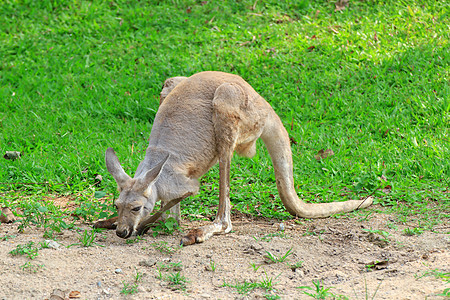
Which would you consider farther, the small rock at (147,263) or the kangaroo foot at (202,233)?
the kangaroo foot at (202,233)

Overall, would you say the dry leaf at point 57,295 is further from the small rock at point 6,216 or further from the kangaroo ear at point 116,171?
the small rock at point 6,216

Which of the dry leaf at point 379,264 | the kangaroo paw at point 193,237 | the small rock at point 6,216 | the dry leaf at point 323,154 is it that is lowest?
the small rock at point 6,216

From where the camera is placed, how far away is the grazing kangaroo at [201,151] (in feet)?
14.1

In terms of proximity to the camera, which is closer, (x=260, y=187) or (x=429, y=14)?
(x=260, y=187)

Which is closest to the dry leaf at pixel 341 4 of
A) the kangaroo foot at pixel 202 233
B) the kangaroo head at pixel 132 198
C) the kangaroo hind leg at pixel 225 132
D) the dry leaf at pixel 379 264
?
the kangaroo hind leg at pixel 225 132

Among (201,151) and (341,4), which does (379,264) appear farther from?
(341,4)

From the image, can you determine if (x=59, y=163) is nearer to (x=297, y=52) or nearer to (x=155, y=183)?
(x=155, y=183)

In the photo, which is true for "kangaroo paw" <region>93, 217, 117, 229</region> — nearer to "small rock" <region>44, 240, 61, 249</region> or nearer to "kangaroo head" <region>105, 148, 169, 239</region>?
"kangaroo head" <region>105, 148, 169, 239</region>

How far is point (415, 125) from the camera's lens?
6602mm

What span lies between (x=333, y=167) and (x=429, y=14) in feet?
13.8

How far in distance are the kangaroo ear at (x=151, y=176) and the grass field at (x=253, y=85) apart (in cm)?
45

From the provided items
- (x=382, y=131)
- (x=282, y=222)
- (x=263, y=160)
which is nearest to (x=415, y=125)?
(x=382, y=131)

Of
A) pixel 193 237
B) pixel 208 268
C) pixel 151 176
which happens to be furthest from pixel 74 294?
pixel 193 237

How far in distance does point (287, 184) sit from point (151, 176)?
150cm
